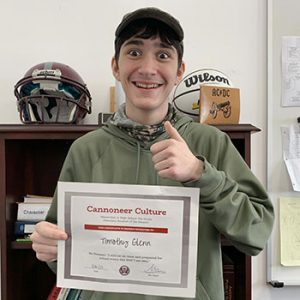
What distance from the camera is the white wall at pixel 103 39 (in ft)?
5.13

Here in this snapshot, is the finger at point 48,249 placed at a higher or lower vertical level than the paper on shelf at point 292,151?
lower

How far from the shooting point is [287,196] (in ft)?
5.12

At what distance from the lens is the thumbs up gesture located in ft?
2.28

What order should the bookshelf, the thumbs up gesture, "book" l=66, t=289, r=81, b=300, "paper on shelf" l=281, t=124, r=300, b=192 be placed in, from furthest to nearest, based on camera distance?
"paper on shelf" l=281, t=124, r=300, b=192 < the bookshelf < "book" l=66, t=289, r=81, b=300 < the thumbs up gesture

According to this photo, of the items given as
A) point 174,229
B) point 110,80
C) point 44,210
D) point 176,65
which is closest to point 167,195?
point 174,229

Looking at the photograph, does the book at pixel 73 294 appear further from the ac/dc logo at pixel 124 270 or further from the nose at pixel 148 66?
the nose at pixel 148 66

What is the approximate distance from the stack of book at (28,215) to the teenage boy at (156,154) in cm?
43

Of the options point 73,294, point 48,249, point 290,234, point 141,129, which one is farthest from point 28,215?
point 290,234

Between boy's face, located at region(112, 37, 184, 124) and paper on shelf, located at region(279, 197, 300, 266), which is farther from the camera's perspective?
paper on shelf, located at region(279, 197, 300, 266)

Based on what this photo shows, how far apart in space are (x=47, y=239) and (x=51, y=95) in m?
0.62

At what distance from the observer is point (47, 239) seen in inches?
31.5

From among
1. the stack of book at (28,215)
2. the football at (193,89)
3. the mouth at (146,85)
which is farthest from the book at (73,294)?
the football at (193,89)
